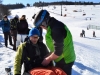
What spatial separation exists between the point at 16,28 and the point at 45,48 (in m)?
5.82

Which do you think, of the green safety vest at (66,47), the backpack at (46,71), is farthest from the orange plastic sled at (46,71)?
the green safety vest at (66,47)

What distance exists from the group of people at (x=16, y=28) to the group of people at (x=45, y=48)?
14.3 feet

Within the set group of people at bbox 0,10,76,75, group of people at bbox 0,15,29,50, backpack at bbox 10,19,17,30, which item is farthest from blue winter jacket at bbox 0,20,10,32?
group of people at bbox 0,10,76,75

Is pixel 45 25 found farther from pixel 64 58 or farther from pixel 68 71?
pixel 68 71

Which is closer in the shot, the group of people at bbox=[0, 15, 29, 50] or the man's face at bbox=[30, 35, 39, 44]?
the man's face at bbox=[30, 35, 39, 44]

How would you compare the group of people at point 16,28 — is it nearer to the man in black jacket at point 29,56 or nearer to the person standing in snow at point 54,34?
the man in black jacket at point 29,56

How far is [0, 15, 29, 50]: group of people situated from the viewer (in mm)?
8063

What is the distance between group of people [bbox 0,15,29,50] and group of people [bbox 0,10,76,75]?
435 centimetres

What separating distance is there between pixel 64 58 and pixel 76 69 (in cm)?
408

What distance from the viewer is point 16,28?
370 inches

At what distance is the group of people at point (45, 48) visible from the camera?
3328 millimetres

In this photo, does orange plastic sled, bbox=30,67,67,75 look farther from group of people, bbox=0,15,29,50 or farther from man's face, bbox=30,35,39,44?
group of people, bbox=0,15,29,50

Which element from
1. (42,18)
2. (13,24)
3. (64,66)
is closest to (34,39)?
(42,18)

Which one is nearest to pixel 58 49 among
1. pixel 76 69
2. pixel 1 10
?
pixel 76 69
